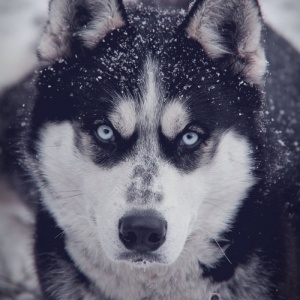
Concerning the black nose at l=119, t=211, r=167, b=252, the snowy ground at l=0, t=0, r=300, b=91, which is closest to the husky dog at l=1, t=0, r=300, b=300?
the black nose at l=119, t=211, r=167, b=252

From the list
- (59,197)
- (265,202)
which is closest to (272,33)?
(265,202)

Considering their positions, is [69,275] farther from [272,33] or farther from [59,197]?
[272,33]

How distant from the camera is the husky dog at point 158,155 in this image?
1923 millimetres

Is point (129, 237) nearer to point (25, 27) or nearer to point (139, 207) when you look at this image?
point (139, 207)

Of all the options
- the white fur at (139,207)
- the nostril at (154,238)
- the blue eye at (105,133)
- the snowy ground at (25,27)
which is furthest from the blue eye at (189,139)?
the snowy ground at (25,27)

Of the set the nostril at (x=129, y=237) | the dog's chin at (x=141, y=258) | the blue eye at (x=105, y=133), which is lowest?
the dog's chin at (x=141, y=258)

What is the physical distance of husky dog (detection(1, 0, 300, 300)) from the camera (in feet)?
6.31

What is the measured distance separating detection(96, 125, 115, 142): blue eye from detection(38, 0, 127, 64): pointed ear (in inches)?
14.1

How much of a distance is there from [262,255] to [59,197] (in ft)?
2.98

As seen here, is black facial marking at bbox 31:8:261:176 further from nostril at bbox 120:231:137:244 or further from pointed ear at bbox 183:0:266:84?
nostril at bbox 120:231:137:244

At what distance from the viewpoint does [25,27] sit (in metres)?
4.54

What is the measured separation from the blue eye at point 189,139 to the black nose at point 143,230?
0.35 m

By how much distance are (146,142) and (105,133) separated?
0.17 meters

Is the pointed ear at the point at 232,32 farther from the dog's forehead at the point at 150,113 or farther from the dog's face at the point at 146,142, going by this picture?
the dog's forehead at the point at 150,113
